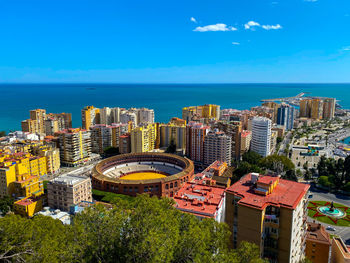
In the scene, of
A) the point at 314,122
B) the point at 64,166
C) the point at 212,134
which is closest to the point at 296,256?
the point at 212,134

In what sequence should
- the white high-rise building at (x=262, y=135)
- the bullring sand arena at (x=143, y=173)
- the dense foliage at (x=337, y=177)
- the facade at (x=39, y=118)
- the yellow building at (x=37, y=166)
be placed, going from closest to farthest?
the bullring sand arena at (x=143, y=173)
the dense foliage at (x=337, y=177)
the yellow building at (x=37, y=166)
the white high-rise building at (x=262, y=135)
the facade at (x=39, y=118)

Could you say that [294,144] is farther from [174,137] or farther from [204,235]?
[204,235]

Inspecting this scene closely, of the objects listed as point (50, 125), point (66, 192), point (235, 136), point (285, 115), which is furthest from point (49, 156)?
point (285, 115)

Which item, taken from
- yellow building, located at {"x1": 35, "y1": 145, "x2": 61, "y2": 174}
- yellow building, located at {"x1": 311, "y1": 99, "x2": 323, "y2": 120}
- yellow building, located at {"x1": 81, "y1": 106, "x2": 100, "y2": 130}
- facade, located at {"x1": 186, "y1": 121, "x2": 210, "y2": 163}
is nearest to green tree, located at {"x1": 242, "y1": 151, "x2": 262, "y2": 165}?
facade, located at {"x1": 186, "y1": 121, "x2": 210, "y2": 163}

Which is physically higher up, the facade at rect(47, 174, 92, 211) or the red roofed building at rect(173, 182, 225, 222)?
the red roofed building at rect(173, 182, 225, 222)

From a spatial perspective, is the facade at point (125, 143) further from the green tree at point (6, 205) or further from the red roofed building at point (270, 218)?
the red roofed building at point (270, 218)

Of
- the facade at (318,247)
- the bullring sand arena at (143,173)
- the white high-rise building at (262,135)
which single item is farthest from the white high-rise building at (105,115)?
the facade at (318,247)

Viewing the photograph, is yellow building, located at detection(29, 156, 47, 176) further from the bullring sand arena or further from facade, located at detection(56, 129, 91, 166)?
the bullring sand arena
